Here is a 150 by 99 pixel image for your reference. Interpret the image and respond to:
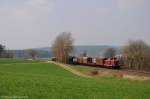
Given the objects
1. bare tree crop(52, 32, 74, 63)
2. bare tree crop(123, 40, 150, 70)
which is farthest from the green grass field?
bare tree crop(52, 32, 74, 63)

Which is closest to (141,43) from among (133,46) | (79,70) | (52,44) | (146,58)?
(133,46)

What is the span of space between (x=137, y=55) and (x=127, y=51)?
16.6 ft

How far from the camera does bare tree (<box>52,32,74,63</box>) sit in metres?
99.3

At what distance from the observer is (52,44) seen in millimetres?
104188

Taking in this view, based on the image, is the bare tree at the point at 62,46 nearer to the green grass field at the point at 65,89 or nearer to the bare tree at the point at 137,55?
the bare tree at the point at 137,55

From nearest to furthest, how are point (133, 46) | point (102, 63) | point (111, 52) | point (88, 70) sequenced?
point (88, 70)
point (102, 63)
point (133, 46)
point (111, 52)

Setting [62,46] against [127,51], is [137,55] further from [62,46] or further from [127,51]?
[62,46]

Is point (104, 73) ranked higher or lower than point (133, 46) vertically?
lower

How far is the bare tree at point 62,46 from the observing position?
99312 mm

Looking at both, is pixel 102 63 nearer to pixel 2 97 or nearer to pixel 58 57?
pixel 58 57

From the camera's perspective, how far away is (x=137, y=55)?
9100cm

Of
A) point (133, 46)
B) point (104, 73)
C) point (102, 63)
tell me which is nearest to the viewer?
point (104, 73)

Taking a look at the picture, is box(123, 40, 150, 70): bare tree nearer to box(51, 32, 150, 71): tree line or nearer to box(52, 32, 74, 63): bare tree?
box(51, 32, 150, 71): tree line

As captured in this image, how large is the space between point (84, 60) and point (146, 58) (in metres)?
17.1
